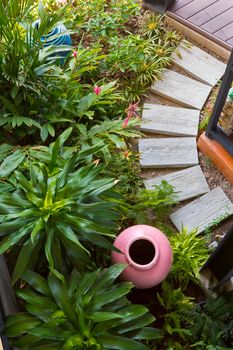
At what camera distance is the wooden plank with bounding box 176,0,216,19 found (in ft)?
13.6

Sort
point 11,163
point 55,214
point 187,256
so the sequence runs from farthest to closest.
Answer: point 187,256 → point 11,163 → point 55,214

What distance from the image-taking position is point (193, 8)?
422cm

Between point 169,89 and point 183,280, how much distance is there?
175 cm

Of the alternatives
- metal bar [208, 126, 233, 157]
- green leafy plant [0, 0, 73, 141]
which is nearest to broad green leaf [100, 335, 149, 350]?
green leafy plant [0, 0, 73, 141]

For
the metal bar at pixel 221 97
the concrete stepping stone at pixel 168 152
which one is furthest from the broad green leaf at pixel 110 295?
the metal bar at pixel 221 97

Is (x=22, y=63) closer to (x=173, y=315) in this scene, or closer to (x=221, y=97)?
(x=221, y=97)

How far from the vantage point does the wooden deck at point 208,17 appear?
4012mm

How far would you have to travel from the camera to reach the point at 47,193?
7.24ft

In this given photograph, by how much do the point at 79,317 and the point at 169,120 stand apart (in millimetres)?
2083

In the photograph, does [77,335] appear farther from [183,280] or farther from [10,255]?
[183,280]

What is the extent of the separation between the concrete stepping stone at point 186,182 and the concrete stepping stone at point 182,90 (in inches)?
26.5

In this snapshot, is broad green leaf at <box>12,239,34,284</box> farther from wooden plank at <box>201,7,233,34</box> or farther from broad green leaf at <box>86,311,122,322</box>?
wooden plank at <box>201,7,233,34</box>

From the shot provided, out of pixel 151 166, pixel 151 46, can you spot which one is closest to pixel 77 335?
pixel 151 166

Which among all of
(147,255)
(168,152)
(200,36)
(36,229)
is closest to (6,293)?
(36,229)
